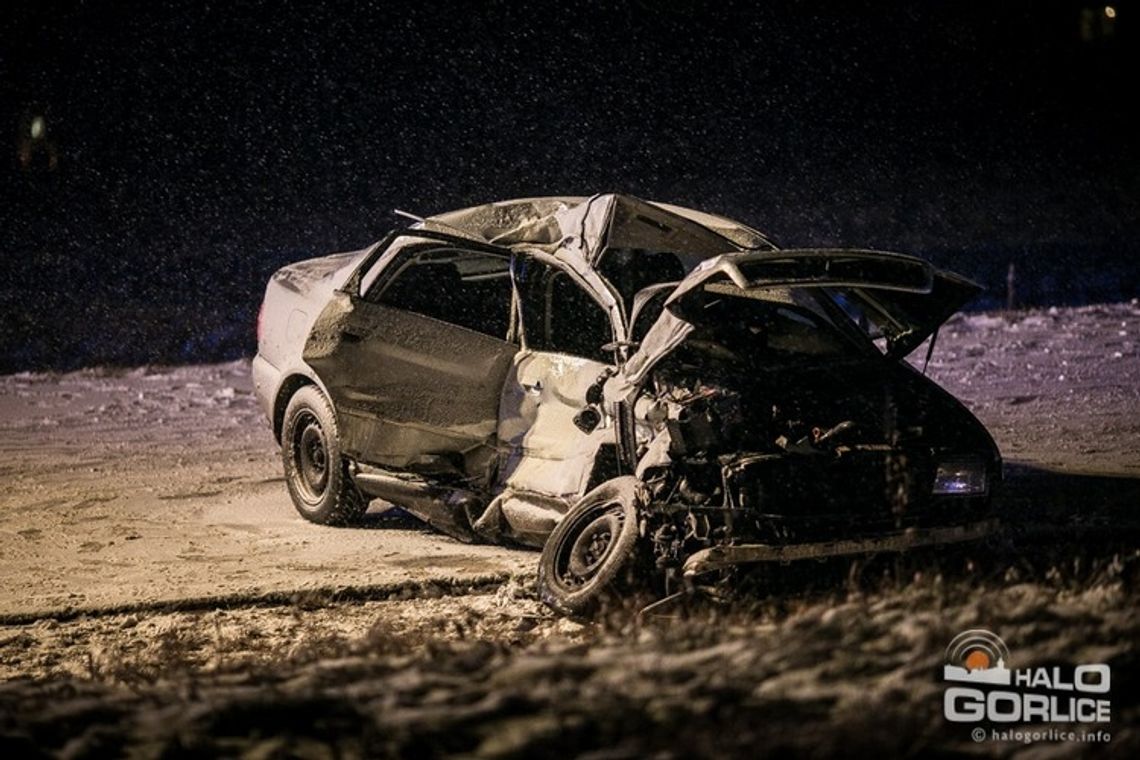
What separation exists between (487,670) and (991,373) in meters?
9.29

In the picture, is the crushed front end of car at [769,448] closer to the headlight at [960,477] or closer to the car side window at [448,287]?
the headlight at [960,477]

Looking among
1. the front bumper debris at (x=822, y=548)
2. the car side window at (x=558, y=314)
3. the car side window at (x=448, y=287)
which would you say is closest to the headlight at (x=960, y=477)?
the front bumper debris at (x=822, y=548)

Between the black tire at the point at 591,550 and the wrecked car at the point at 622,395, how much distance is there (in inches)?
0.4

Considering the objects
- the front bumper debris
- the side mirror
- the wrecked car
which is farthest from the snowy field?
the side mirror

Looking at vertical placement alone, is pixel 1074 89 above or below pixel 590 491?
above

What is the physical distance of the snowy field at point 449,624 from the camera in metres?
4.24

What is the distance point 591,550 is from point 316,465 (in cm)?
269

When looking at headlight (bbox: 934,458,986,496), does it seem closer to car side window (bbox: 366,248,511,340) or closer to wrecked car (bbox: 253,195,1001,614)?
wrecked car (bbox: 253,195,1001,614)

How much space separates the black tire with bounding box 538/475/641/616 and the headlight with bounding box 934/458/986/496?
4.60 feet

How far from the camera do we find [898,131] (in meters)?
25.5

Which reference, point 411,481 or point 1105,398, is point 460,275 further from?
point 1105,398

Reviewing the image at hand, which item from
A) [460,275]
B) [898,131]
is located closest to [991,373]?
[460,275]

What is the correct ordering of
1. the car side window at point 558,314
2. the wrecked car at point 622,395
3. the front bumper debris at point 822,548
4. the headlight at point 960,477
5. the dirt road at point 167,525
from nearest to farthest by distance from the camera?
the front bumper debris at point 822,548
the wrecked car at point 622,395
the headlight at point 960,477
the dirt road at point 167,525
the car side window at point 558,314

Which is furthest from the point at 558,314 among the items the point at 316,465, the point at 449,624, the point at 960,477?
the point at 960,477
